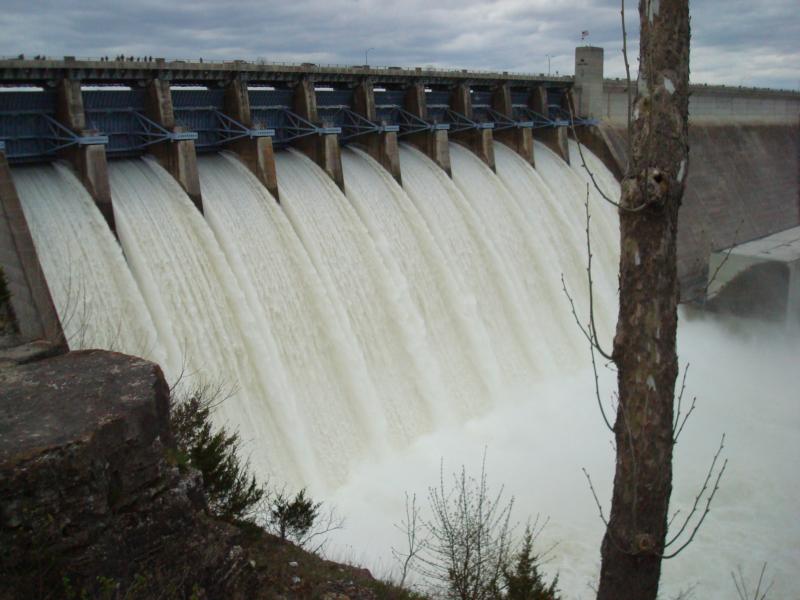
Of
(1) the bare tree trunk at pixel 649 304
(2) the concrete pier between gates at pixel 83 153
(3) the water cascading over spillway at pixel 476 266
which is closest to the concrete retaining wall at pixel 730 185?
(3) the water cascading over spillway at pixel 476 266

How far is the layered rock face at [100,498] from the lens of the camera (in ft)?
15.3

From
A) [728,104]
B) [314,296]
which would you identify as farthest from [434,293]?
[728,104]

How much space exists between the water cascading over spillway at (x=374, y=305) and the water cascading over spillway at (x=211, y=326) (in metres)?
2.03

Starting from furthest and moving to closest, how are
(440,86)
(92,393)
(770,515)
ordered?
(440,86)
(770,515)
(92,393)

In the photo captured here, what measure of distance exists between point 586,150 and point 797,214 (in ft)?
41.1

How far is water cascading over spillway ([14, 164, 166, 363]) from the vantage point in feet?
36.2

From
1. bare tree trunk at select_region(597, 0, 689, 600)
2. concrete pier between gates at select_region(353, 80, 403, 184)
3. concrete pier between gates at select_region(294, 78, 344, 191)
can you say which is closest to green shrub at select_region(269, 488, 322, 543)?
bare tree trunk at select_region(597, 0, 689, 600)

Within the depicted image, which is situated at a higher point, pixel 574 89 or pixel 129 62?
pixel 574 89

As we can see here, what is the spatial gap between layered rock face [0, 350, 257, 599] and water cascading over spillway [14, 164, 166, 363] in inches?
196

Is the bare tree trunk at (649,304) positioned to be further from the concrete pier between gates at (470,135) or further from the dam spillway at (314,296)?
the concrete pier between gates at (470,135)

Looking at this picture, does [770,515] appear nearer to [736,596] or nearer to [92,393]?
[736,596]

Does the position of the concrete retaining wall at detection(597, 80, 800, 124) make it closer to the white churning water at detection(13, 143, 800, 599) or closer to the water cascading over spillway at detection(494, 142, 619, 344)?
the water cascading over spillway at detection(494, 142, 619, 344)

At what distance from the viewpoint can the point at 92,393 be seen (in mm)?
5688

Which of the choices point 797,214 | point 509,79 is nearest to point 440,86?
point 509,79
